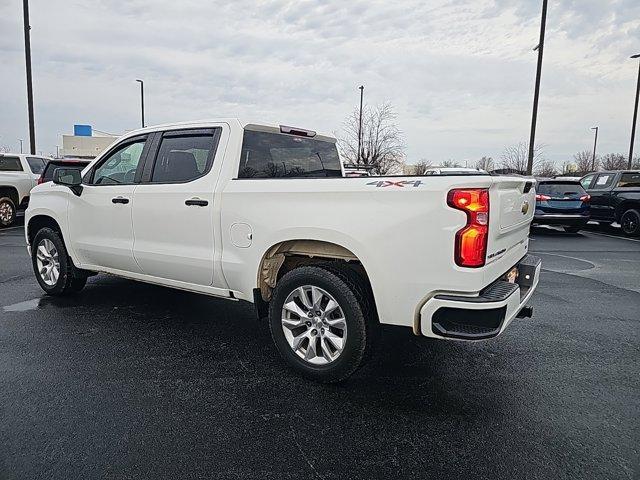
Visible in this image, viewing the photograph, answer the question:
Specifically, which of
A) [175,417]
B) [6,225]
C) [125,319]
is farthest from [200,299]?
[6,225]

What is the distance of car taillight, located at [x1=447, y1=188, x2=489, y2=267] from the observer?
2.83m

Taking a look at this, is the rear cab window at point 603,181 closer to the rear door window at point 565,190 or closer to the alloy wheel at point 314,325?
the rear door window at point 565,190

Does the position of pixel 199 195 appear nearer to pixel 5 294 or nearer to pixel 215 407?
pixel 215 407

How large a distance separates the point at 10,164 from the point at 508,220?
1332 centimetres

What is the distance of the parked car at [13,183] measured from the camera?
12094mm

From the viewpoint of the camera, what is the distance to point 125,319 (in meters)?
4.93

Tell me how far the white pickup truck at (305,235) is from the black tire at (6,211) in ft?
28.1

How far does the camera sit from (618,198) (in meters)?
12.7

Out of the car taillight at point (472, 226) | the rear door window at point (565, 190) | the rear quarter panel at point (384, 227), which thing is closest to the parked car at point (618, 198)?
the rear door window at point (565, 190)

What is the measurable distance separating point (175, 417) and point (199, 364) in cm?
83

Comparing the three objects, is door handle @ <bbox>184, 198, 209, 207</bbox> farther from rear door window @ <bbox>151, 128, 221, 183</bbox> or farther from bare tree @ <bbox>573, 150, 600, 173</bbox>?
bare tree @ <bbox>573, 150, 600, 173</bbox>

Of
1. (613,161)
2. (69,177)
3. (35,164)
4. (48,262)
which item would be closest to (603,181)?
(69,177)

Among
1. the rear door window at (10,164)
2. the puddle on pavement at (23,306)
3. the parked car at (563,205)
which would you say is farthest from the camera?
the rear door window at (10,164)

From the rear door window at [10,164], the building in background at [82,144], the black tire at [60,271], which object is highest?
the building in background at [82,144]
